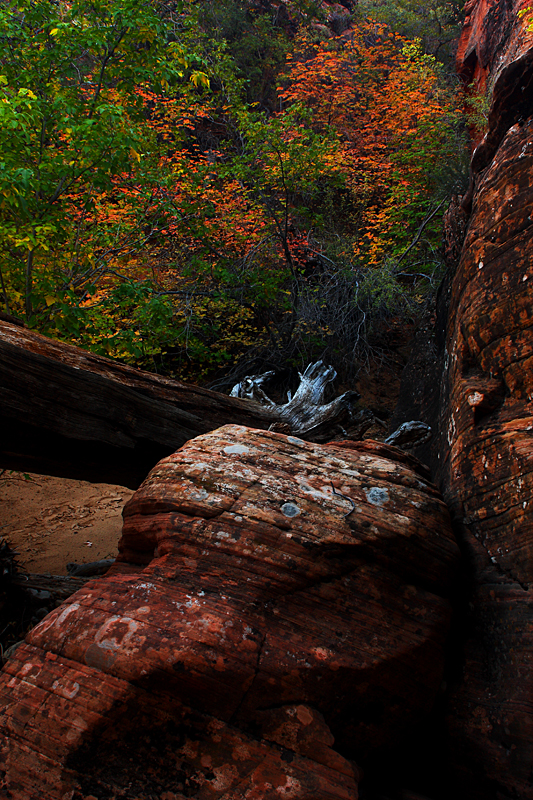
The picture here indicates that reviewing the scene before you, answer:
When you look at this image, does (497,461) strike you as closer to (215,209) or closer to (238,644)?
(238,644)

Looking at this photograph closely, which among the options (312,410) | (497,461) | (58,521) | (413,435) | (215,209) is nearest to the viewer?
(497,461)

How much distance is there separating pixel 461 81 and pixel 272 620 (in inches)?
577

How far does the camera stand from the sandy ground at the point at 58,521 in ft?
21.3

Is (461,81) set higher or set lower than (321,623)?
higher

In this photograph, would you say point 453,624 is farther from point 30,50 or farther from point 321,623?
point 30,50

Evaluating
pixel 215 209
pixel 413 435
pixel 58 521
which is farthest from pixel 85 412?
pixel 215 209

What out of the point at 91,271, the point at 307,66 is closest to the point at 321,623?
the point at 91,271

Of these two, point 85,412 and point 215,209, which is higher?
point 215,209

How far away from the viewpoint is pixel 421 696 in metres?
2.60

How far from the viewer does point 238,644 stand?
7.34ft

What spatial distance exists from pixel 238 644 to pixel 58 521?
6396 millimetres

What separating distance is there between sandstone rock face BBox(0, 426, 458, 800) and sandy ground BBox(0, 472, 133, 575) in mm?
4119

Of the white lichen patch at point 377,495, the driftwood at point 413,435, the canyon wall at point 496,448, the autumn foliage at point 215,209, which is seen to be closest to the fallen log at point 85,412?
the autumn foliage at point 215,209

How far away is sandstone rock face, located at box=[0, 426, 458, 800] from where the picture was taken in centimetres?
203
